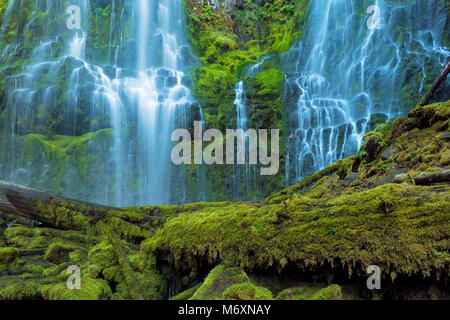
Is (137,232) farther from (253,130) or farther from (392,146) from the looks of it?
(253,130)

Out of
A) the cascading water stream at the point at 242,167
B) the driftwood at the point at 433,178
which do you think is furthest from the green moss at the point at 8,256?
the cascading water stream at the point at 242,167

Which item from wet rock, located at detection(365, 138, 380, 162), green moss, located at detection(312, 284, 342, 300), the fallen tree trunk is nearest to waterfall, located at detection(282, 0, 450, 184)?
wet rock, located at detection(365, 138, 380, 162)

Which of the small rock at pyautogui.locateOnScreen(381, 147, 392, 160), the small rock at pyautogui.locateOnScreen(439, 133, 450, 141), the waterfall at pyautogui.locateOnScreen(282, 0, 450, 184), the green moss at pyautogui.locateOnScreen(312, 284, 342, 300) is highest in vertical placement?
the waterfall at pyautogui.locateOnScreen(282, 0, 450, 184)

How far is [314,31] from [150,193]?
19.7m

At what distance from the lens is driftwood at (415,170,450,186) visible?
2.78m

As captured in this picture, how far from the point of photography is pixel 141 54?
2300cm

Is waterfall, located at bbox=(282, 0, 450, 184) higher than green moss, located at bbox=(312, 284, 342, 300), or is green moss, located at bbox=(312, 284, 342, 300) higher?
waterfall, located at bbox=(282, 0, 450, 184)

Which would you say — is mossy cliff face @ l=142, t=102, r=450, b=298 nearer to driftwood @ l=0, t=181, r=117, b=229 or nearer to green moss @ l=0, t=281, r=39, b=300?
green moss @ l=0, t=281, r=39, b=300

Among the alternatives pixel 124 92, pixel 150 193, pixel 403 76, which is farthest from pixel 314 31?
pixel 150 193

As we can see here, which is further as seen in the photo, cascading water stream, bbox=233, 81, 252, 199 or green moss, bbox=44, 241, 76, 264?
cascading water stream, bbox=233, 81, 252, 199

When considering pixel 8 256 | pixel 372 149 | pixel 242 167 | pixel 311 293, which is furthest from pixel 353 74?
pixel 8 256

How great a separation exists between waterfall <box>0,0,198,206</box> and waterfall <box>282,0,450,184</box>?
30.1 feet

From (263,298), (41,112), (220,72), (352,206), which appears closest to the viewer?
(263,298)

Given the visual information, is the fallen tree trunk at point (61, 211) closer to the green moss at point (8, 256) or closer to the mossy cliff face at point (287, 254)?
the mossy cliff face at point (287, 254)
